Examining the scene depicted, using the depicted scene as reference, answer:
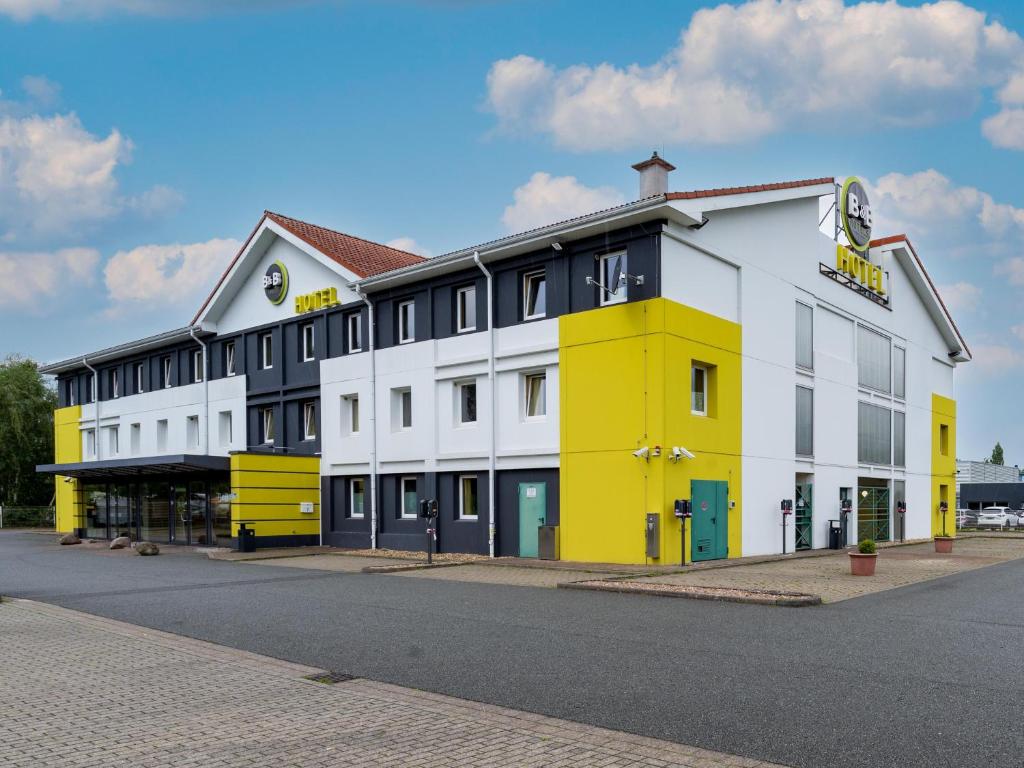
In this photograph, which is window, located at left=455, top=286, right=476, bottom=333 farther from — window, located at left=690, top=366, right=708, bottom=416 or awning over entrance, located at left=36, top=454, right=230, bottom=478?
awning over entrance, located at left=36, top=454, right=230, bottom=478

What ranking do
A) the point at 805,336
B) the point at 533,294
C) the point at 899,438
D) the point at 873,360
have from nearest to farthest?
1. the point at 533,294
2. the point at 805,336
3. the point at 873,360
4. the point at 899,438

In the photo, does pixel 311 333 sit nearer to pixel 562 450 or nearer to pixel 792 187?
pixel 562 450

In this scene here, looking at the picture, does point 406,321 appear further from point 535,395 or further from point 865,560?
point 865,560

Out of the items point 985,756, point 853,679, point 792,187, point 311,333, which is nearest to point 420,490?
point 311,333

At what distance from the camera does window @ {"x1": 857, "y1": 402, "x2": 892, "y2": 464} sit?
1156 inches

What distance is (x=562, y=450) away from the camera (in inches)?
840

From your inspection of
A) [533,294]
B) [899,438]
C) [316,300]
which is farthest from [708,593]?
[899,438]

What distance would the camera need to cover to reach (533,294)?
22906 mm

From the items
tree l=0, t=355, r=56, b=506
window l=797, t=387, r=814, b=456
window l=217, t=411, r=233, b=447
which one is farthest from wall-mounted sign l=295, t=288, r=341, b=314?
Result: tree l=0, t=355, r=56, b=506

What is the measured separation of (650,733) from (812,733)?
111 cm

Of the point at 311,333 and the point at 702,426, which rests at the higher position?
the point at 311,333

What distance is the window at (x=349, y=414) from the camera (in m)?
27.9

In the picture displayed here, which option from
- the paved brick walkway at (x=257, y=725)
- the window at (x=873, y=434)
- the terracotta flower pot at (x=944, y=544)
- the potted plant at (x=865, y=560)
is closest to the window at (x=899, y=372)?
the window at (x=873, y=434)

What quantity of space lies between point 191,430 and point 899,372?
2655 cm
